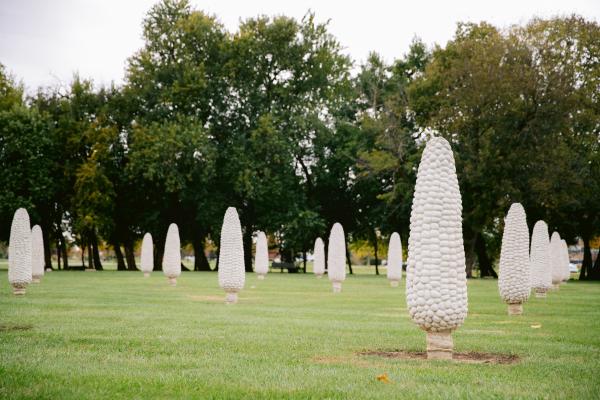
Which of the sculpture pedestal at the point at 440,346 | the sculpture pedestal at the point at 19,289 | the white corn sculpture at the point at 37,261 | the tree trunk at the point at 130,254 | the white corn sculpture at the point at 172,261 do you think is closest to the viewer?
the sculpture pedestal at the point at 440,346

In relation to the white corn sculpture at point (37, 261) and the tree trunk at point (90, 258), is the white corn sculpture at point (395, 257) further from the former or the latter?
the tree trunk at point (90, 258)

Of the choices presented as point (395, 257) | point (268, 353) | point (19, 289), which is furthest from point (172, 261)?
point (268, 353)

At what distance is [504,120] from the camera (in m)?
41.2

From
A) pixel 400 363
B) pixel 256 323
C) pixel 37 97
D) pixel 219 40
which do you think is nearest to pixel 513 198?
pixel 219 40

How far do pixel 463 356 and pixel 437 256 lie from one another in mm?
1770

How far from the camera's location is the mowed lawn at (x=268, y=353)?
713 centimetres

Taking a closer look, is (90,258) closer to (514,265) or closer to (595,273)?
(595,273)

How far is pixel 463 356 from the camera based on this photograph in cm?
1020

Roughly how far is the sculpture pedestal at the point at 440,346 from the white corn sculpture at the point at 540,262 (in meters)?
14.4

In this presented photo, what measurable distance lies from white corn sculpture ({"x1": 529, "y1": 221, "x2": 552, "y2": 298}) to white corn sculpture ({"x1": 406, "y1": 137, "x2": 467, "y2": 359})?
14415mm

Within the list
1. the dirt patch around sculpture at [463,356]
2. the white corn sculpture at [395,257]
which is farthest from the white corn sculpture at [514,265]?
the white corn sculpture at [395,257]

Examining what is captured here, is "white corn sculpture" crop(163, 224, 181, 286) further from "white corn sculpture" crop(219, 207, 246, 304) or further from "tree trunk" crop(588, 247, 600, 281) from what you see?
"tree trunk" crop(588, 247, 600, 281)

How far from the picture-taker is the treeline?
41062 mm

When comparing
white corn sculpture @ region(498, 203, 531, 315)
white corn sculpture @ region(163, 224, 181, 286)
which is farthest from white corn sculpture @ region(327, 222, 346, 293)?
white corn sculpture @ region(498, 203, 531, 315)
